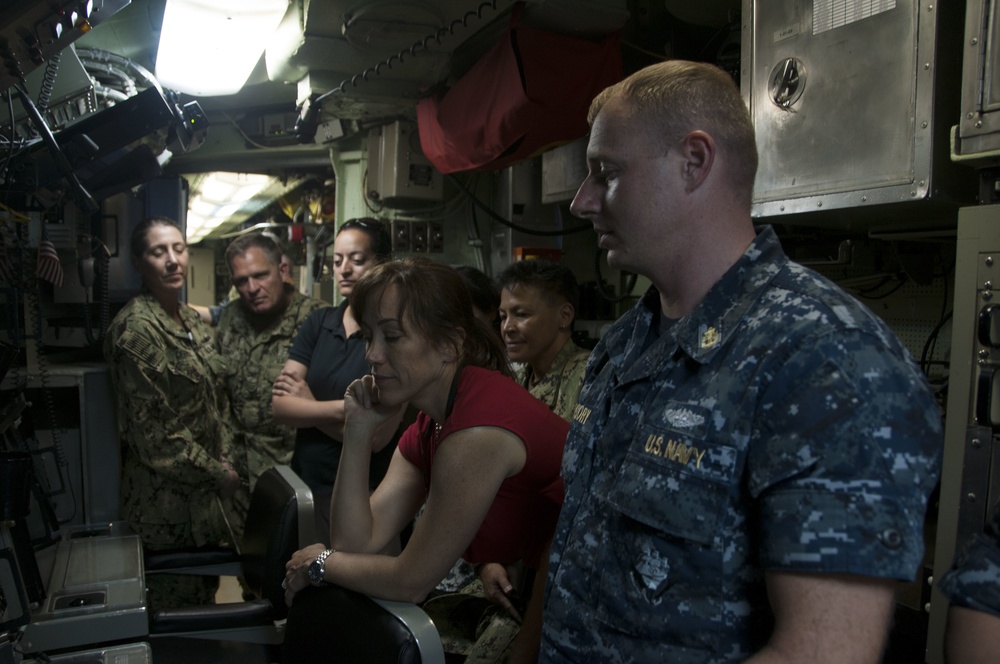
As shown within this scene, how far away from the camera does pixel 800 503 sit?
0.80m

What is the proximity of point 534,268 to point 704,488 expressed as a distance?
1.87 m

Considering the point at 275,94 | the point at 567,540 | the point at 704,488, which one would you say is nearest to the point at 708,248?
the point at 704,488

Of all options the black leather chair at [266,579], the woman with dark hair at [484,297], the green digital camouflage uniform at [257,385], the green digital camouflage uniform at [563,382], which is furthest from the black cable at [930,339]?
the green digital camouflage uniform at [257,385]

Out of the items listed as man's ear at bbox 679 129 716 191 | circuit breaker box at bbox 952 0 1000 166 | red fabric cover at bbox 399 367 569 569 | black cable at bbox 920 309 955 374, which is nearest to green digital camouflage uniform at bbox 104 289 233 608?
red fabric cover at bbox 399 367 569 569

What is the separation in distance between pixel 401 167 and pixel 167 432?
6.25 feet

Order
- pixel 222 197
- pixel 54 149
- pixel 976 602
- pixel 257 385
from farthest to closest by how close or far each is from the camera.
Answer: pixel 222 197 < pixel 257 385 < pixel 54 149 < pixel 976 602

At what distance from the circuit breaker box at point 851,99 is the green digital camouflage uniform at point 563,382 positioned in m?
0.82

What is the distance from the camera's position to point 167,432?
9.82 feet

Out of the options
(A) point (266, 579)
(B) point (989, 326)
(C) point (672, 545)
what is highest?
(B) point (989, 326)

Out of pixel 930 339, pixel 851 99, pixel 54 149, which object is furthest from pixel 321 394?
pixel 930 339

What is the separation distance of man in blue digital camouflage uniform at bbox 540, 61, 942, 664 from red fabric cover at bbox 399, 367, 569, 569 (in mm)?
276

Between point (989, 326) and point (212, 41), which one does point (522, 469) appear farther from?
point (212, 41)

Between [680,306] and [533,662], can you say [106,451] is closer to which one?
[533,662]

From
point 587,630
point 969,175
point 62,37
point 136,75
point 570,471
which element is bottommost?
point 587,630
